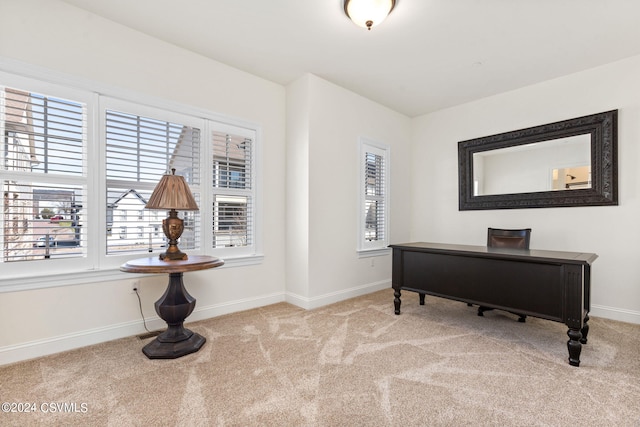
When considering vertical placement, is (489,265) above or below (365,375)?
above

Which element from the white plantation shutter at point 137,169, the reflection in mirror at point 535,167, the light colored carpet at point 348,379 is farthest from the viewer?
the reflection in mirror at point 535,167

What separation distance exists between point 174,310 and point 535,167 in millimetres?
4254

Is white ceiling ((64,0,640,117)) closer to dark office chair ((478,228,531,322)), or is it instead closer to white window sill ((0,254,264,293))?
dark office chair ((478,228,531,322))

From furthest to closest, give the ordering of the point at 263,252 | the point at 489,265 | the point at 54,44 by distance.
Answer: the point at 263,252 → the point at 489,265 → the point at 54,44

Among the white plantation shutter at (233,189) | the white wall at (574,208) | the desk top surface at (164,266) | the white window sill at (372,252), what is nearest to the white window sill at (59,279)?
the desk top surface at (164,266)

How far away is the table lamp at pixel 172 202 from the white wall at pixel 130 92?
0.56m

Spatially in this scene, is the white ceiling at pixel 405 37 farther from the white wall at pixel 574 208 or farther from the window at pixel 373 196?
the window at pixel 373 196

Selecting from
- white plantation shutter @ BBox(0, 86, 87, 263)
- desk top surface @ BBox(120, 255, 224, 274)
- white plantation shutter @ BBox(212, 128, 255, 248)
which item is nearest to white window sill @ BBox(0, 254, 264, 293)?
white plantation shutter @ BBox(0, 86, 87, 263)

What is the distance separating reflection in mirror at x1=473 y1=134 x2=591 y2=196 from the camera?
341 centimetres

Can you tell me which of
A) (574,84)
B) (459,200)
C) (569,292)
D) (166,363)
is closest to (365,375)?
(166,363)

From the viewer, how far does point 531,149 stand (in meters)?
3.76

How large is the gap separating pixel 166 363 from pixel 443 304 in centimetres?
303

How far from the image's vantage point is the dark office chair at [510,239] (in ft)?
10.6

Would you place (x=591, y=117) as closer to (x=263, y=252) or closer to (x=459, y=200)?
(x=459, y=200)
